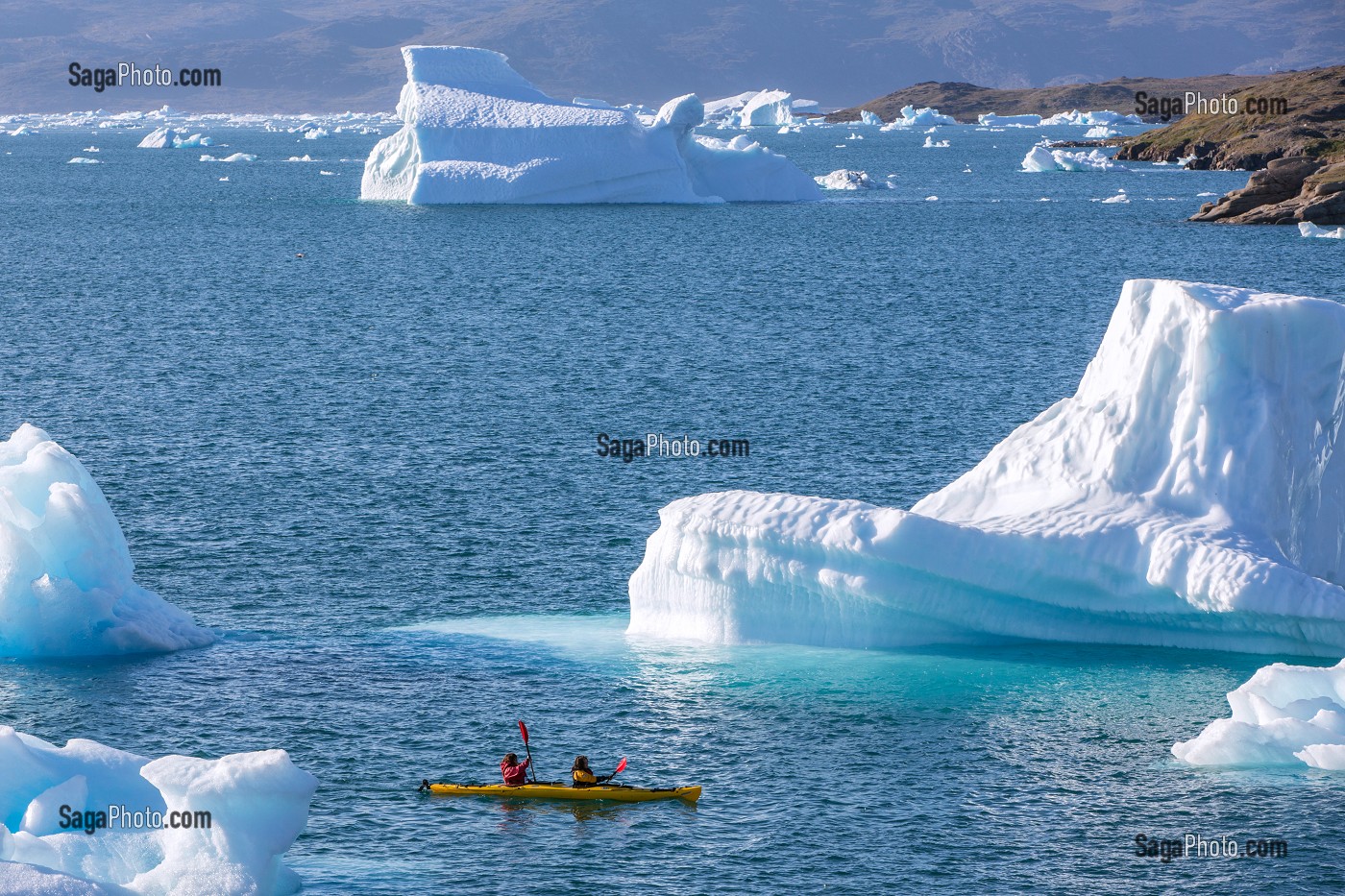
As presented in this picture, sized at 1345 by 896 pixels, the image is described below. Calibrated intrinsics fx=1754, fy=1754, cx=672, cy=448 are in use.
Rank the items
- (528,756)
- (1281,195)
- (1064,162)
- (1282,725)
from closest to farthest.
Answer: (528,756) → (1282,725) → (1281,195) → (1064,162)

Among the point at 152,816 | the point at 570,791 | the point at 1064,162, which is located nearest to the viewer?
the point at 152,816

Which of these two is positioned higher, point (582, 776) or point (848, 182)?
point (848, 182)

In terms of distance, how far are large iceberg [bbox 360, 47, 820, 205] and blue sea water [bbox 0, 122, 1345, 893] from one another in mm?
7935

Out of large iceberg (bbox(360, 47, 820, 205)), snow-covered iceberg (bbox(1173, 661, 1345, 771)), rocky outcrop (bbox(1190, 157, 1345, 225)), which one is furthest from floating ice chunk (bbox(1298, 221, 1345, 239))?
snow-covered iceberg (bbox(1173, 661, 1345, 771))

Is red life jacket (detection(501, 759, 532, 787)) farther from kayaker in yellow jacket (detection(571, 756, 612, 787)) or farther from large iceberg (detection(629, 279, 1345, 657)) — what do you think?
large iceberg (detection(629, 279, 1345, 657))

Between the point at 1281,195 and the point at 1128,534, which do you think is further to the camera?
the point at 1281,195

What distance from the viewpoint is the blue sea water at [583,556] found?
902 inches

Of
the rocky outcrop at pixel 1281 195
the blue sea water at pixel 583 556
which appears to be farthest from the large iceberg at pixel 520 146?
the rocky outcrop at pixel 1281 195

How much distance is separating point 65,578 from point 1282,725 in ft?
64.2

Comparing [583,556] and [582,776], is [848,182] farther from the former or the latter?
[582,776]

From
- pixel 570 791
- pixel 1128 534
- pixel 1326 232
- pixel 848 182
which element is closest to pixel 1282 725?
pixel 1128 534

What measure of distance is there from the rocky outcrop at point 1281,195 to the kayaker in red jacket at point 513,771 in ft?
266

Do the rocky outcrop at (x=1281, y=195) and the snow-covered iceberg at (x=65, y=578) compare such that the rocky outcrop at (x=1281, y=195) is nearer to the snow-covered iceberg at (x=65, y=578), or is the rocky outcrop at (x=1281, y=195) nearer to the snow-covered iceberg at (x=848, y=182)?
the snow-covered iceberg at (x=848, y=182)

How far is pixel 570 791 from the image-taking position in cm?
2383
